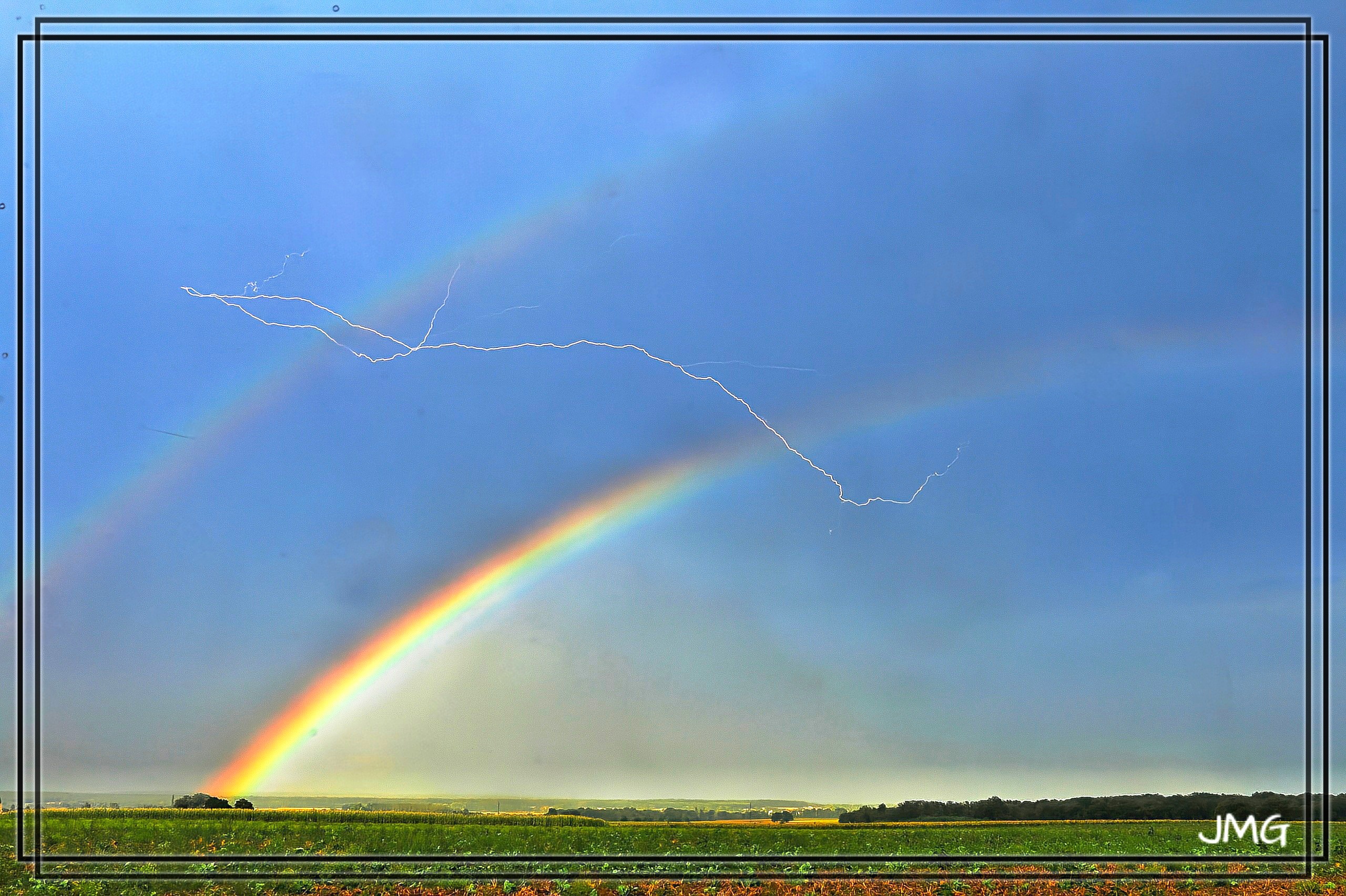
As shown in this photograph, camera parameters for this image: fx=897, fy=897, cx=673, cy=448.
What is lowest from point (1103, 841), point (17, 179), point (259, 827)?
point (1103, 841)

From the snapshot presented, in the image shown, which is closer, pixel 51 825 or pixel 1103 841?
pixel 51 825

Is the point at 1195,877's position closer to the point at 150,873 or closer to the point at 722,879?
the point at 722,879

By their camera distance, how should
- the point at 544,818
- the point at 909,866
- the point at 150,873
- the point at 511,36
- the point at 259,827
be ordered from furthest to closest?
the point at 544,818, the point at 511,36, the point at 259,827, the point at 909,866, the point at 150,873

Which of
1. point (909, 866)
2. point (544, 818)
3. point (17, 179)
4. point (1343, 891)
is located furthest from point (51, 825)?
point (1343, 891)

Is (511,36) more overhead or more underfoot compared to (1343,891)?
more overhead

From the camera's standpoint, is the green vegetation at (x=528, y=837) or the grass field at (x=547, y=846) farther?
the green vegetation at (x=528, y=837)

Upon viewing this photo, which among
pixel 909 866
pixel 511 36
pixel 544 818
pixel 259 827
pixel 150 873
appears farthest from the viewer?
pixel 544 818

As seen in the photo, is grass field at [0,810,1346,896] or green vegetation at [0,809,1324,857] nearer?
grass field at [0,810,1346,896]

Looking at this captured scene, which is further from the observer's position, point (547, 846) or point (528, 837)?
point (528, 837)
